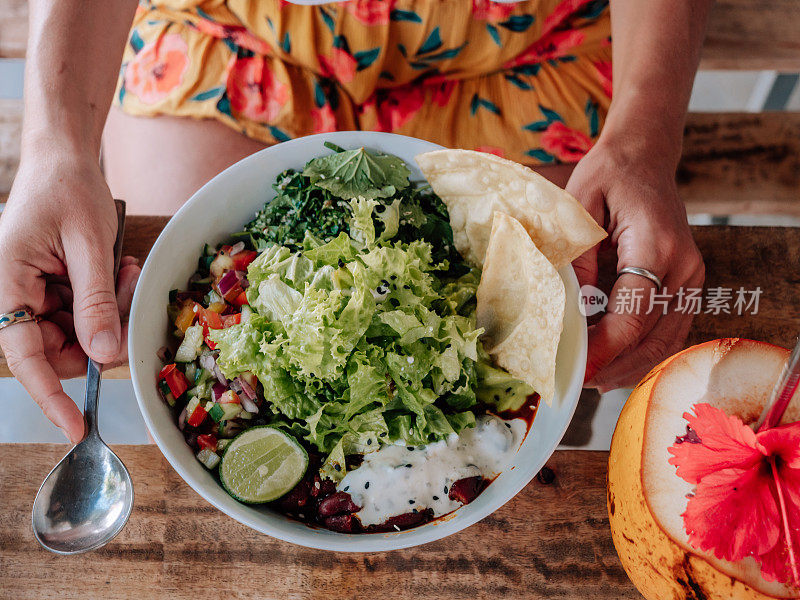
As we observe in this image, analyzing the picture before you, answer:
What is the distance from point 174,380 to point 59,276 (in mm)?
387

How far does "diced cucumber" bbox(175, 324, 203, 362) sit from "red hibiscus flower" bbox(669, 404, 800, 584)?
3.08 feet

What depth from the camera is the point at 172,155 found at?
1.80 meters

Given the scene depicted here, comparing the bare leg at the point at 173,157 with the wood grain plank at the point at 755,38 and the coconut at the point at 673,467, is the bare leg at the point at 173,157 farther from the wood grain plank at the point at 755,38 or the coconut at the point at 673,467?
the coconut at the point at 673,467

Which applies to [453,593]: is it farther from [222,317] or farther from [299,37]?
[299,37]

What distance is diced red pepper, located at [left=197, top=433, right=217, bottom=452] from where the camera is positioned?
122 cm

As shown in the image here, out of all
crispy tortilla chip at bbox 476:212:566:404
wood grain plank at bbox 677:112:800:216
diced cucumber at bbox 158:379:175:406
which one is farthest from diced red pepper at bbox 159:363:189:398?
wood grain plank at bbox 677:112:800:216

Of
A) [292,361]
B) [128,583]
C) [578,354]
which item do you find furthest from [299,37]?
[128,583]

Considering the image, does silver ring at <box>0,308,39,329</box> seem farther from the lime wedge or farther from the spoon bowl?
the lime wedge

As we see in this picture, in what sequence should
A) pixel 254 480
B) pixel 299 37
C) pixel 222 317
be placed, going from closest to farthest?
pixel 254 480, pixel 222 317, pixel 299 37

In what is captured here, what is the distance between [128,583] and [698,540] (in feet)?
3.41

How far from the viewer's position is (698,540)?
903 mm

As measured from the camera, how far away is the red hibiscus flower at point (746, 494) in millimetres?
865

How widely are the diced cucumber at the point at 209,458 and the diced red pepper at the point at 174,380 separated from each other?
0.14 m

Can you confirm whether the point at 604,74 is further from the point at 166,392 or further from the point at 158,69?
the point at 166,392
